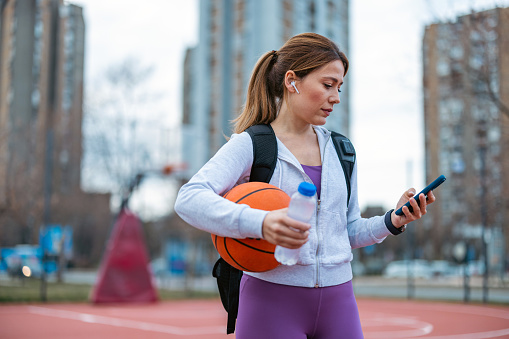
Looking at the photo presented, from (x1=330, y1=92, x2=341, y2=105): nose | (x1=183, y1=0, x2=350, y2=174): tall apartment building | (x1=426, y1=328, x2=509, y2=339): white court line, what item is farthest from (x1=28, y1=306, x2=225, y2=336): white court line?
(x1=183, y1=0, x2=350, y2=174): tall apartment building

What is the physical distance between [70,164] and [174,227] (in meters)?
8.62

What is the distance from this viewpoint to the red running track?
9.62 m

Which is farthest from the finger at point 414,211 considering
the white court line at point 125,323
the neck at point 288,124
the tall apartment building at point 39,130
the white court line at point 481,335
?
the tall apartment building at point 39,130

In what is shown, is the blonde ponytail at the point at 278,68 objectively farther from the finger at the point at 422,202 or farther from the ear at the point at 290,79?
the finger at the point at 422,202

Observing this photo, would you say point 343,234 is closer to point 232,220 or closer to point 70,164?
point 232,220

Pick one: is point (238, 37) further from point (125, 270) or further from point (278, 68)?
point (278, 68)

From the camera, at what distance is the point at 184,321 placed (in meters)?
11.6

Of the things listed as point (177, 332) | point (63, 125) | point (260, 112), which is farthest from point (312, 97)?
point (63, 125)

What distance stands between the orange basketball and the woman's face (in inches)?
15.2

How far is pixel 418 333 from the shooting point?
9.89 metres

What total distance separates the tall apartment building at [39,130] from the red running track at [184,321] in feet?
19.9

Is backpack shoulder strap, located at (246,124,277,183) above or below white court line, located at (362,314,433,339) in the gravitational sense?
above

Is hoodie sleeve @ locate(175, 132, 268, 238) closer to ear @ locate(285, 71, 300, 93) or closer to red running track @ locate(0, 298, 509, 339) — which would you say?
ear @ locate(285, 71, 300, 93)

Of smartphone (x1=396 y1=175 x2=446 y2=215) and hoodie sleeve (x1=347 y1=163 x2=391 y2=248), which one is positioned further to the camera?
hoodie sleeve (x1=347 y1=163 x2=391 y2=248)
